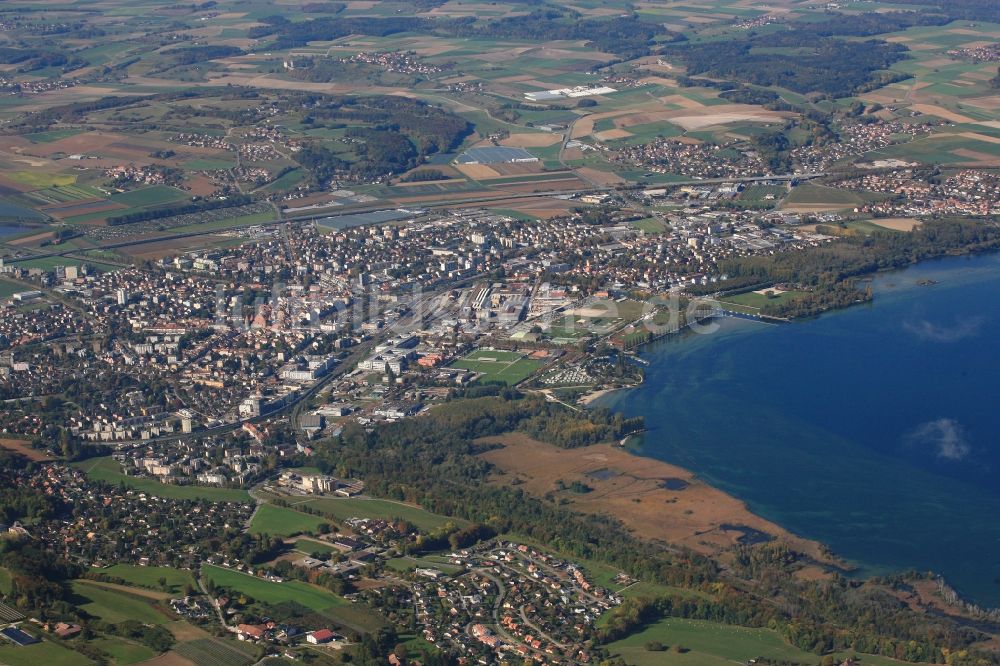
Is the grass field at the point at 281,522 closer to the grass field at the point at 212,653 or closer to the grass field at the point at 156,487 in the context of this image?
the grass field at the point at 156,487

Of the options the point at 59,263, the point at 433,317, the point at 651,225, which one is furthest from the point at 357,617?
the point at 651,225

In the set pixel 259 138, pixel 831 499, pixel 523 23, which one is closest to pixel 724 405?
pixel 831 499

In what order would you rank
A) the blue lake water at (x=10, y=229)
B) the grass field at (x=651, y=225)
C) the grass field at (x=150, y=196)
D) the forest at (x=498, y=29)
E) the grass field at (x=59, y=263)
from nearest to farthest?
the grass field at (x=59, y=263)
the grass field at (x=651, y=225)
the blue lake water at (x=10, y=229)
the grass field at (x=150, y=196)
the forest at (x=498, y=29)

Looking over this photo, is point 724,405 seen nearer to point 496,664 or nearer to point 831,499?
point 831,499

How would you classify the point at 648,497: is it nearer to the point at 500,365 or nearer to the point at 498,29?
the point at 500,365

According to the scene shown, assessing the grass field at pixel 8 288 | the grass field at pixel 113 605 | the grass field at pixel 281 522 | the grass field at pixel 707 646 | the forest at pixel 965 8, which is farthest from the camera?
the forest at pixel 965 8

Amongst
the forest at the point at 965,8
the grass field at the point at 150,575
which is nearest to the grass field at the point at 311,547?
the grass field at the point at 150,575

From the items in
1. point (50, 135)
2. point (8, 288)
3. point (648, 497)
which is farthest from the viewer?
point (50, 135)
